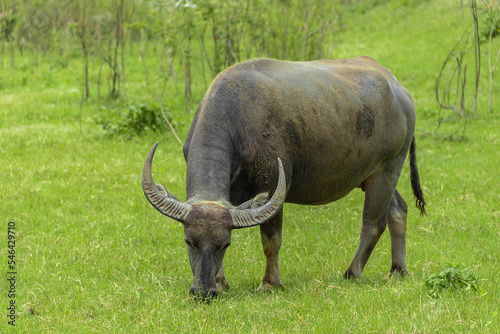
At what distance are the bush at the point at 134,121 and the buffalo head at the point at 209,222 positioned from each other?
706cm

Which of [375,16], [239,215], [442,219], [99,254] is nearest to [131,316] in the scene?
[239,215]

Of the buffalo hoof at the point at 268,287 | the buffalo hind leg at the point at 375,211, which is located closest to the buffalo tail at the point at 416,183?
the buffalo hind leg at the point at 375,211

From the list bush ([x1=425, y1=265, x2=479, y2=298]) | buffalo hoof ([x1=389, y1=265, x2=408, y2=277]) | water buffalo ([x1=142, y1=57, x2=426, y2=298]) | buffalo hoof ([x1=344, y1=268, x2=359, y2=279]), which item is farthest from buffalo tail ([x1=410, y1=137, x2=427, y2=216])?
bush ([x1=425, y1=265, x2=479, y2=298])

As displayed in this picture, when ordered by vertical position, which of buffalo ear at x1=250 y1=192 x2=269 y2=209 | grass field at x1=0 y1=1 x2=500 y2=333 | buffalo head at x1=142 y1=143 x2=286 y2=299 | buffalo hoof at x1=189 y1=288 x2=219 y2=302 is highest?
buffalo ear at x1=250 y1=192 x2=269 y2=209

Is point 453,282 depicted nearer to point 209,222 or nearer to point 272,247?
point 272,247

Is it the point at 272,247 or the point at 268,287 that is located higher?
the point at 272,247

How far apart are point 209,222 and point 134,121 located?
7.42 metres

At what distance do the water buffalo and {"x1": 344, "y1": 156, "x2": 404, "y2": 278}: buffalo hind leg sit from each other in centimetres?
1

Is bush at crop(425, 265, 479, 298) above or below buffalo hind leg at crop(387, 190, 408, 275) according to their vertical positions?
above

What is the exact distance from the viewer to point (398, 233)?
21.1ft

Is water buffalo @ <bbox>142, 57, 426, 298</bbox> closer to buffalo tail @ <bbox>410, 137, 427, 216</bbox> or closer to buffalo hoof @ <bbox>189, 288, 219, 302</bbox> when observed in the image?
buffalo hoof @ <bbox>189, 288, 219, 302</bbox>

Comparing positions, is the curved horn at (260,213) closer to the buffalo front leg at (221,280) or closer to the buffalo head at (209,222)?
the buffalo head at (209,222)

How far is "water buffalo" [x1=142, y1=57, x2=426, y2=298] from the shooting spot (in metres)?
4.80

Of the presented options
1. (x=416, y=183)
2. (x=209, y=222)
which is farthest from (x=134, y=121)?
(x=209, y=222)
